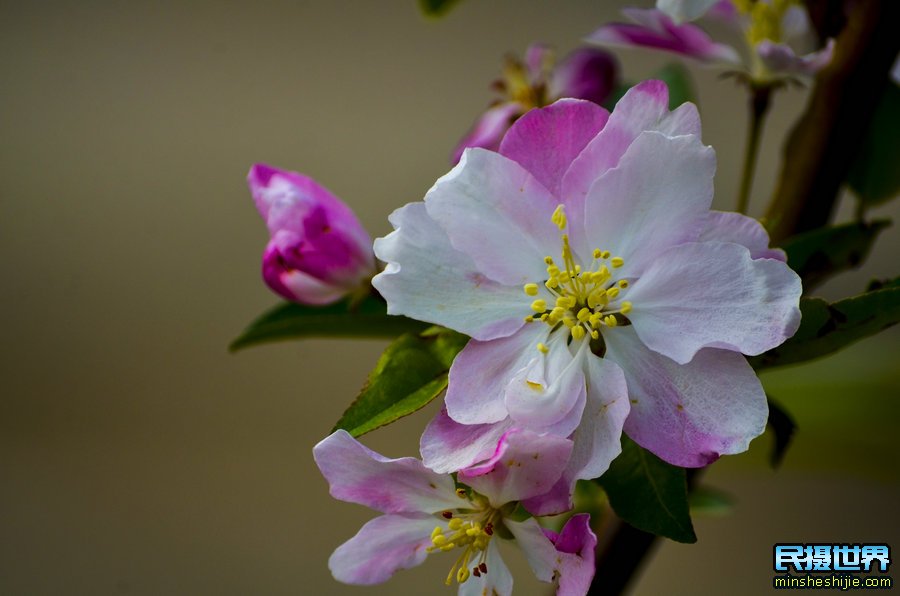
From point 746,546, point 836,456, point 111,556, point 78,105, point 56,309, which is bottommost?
point 746,546

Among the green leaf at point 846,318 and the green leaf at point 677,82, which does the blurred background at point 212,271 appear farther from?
the green leaf at point 846,318

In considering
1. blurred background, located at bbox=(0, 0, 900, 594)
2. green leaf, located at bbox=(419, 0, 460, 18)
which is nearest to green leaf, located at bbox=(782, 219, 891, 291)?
green leaf, located at bbox=(419, 0, 460, 18)

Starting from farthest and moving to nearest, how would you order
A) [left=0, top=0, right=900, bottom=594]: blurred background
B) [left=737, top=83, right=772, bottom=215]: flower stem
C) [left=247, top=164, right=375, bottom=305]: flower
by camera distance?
1. [left=0, top=0, right=900, bottom=594]: blurred background
2. [left=737, top=83, right=772, bottom=215]: flower stem
3. [left=247, top=164, right=375, bottom=305]: flower

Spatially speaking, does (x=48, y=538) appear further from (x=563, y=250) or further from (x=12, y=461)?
(x=563, y=250)

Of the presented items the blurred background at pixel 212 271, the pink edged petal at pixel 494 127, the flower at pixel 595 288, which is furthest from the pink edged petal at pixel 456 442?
the blurred background at pixel 212 271

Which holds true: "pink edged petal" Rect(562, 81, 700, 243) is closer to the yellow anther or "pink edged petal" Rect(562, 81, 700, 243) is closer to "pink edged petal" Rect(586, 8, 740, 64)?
the yellow anther

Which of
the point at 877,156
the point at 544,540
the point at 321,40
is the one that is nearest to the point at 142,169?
the point at 321,40

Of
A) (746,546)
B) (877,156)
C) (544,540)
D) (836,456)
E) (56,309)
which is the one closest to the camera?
(544,540)
